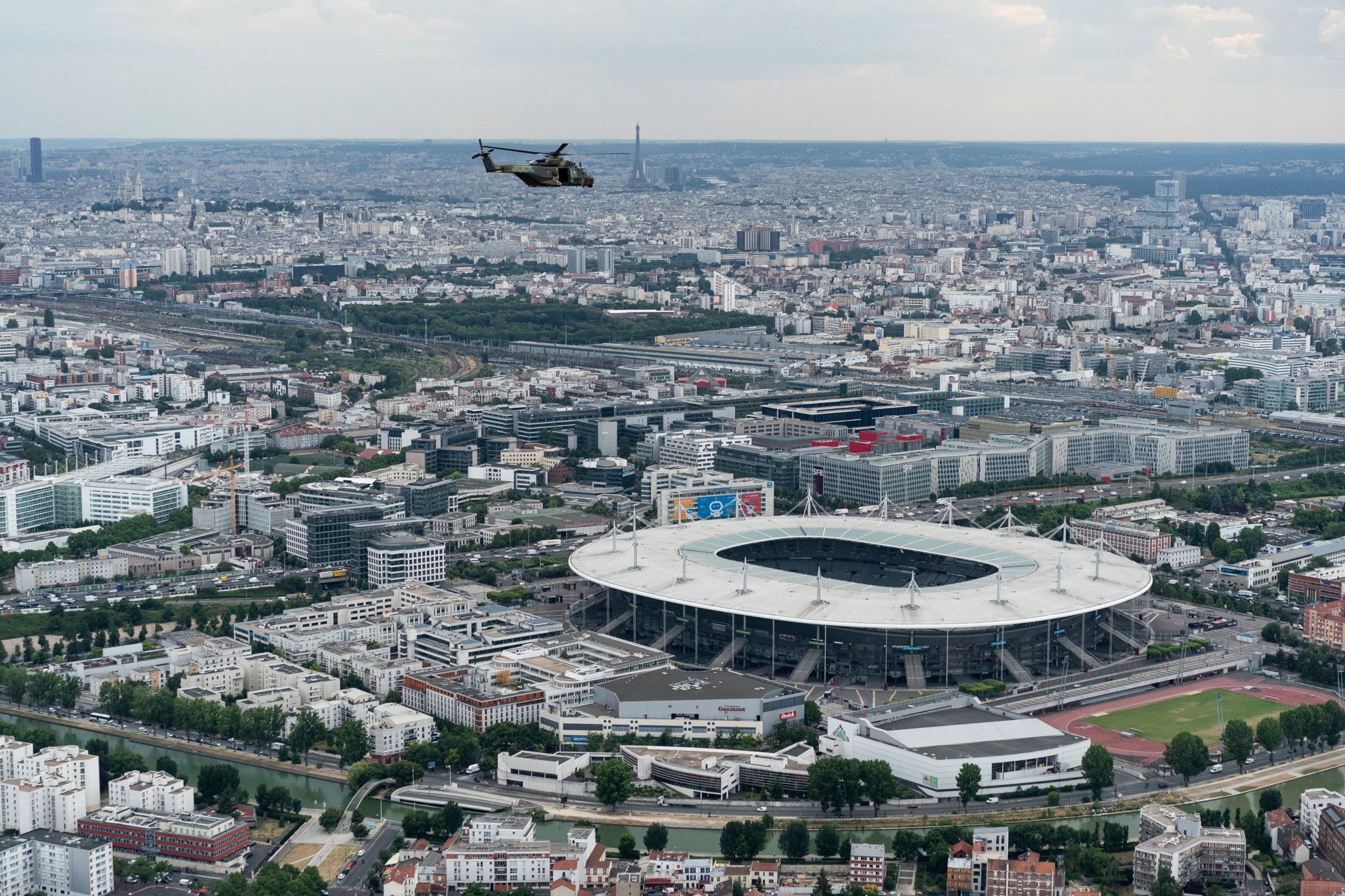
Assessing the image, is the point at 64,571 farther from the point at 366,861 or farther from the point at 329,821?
the point at 366,861

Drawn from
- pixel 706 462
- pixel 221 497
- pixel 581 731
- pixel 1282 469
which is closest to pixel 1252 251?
pixel 1282 469

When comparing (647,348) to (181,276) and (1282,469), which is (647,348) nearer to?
(1282,469)

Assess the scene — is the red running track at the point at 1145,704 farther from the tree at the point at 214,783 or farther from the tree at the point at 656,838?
the tree at the point at 214,783

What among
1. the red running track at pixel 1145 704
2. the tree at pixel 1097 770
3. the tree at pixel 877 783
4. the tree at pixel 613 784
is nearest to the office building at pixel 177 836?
the tree at pixel 613 784

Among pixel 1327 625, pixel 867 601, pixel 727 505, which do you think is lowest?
pixel 1327 625

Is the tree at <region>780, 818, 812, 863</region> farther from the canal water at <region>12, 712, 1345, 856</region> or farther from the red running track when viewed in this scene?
the red running track

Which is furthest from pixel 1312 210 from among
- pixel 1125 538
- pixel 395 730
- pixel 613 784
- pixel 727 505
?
pixel 613 784
